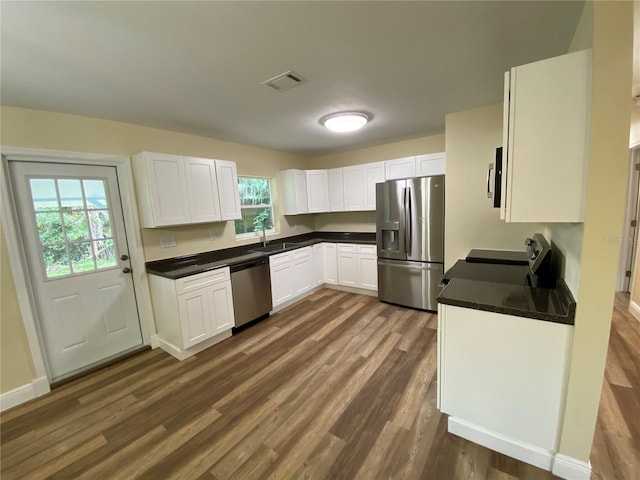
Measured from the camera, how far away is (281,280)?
151 inches

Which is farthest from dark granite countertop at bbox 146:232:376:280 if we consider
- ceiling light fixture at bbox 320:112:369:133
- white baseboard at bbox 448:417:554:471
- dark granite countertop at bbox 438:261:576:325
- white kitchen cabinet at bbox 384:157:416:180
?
white baseboard at bbox 448:417:554:471

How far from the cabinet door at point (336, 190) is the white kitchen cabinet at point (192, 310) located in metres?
2.36

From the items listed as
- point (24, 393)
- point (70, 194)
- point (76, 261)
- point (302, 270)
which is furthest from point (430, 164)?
point (24, 393)

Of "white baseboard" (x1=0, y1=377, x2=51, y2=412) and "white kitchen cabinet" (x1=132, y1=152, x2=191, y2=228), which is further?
"white kitchen cabinet" (x1=132, y1=152, x2=191, y2=228)

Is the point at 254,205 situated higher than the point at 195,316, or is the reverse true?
the point at 254,205

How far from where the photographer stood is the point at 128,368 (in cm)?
266

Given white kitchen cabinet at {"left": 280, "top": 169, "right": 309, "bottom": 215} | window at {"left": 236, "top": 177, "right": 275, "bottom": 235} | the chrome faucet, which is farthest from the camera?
white kitchen cabinet at {"left": 280, "top": 169, "right": 309, "bottom": 215}

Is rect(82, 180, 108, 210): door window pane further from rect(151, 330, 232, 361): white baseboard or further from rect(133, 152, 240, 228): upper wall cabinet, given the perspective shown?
rect(151, 330, 232, 361): white baseboard

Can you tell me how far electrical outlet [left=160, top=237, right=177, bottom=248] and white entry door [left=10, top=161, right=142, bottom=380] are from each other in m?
0.35

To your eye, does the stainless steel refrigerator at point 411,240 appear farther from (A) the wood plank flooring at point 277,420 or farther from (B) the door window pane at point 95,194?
(B) the door window pane at point 95,194

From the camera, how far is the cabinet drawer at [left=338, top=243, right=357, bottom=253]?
4359 millimetres

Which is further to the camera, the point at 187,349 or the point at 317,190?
the point at 317,190

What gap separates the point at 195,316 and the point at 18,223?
1679 millimetres

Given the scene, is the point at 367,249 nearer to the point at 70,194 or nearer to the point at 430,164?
the point at 430,164
